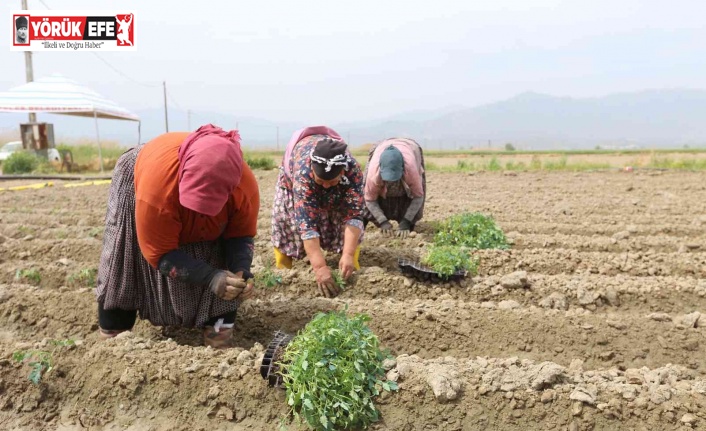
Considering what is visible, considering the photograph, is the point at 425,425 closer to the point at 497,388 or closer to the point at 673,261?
the point at 497,388

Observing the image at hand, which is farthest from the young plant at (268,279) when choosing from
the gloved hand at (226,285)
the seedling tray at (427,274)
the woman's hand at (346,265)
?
the gloved hand at (226,285)

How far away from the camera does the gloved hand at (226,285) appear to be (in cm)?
295

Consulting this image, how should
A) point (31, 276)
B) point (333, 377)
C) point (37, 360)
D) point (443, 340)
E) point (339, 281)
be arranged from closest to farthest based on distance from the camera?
point (333, 377)
point (37, 360)
point (443, 340)
point (339, 281)
point (31, 276)

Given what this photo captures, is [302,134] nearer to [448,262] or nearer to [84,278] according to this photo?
[448,262]

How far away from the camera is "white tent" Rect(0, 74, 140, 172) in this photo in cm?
1582

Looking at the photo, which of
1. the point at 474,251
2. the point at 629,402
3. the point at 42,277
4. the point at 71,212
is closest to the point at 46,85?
the point at 71,212

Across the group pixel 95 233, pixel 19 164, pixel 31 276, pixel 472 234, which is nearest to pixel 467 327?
pixel 472 234

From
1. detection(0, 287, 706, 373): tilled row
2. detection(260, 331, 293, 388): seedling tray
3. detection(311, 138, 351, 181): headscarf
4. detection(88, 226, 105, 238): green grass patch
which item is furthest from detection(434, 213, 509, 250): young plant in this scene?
detection(88, 226, 105, 238): green grass patch

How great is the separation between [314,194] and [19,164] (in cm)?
1302

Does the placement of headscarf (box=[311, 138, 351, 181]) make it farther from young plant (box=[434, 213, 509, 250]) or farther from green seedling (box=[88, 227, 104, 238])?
green seedling (box=[88, 227, 104, 238])

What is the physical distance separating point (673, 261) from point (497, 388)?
309 centimetres

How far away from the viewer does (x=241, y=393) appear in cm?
269

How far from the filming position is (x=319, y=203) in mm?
4207

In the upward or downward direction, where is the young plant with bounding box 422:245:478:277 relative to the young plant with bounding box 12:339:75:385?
upward
